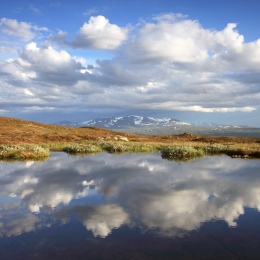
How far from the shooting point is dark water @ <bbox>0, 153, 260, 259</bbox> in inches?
423

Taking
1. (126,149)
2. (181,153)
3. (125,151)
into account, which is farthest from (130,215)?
(126,149)

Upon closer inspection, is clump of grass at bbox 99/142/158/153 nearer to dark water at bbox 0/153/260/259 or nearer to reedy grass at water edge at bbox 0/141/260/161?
reedy grass at water edge at bbox 0/141/260/161

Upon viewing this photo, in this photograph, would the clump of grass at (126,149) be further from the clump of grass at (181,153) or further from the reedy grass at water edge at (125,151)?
the clump of grass at (181,153)

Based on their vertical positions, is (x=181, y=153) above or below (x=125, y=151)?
above

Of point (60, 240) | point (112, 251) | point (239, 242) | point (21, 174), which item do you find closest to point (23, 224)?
point (60, 240)

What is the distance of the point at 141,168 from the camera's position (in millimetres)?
29859

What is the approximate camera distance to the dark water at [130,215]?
1075 cm

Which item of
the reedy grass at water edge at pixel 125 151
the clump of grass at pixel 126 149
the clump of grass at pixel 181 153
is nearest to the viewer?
the reedy grass at water edge at pixel 125 151

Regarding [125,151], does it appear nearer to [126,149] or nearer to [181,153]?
[126,149]

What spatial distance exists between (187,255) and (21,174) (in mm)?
19402

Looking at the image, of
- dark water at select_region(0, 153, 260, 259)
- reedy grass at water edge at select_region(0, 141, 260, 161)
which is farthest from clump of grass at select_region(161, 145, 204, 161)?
dark water at select_region(0, 153, 260, 259)

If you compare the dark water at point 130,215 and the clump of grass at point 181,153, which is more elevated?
the clump of grass at point 181,153

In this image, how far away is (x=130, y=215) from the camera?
48.1 feet

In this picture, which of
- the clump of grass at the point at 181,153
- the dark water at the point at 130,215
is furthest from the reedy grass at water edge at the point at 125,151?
the dark water at the point at 130,215
